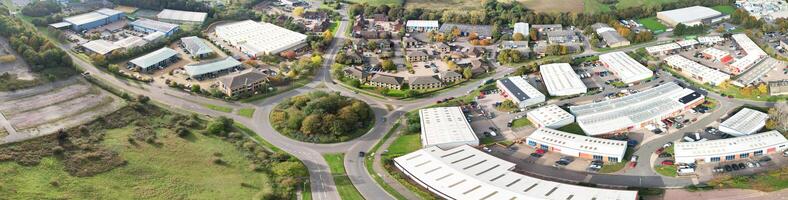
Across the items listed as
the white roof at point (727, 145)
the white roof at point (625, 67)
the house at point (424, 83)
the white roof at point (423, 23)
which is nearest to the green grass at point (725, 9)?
the white roof at point (625, 67)

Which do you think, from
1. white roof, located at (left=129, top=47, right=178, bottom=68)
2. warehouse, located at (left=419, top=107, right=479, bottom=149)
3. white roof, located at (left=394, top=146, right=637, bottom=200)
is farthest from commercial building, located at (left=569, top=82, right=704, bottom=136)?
white roof, located at (left=129, top=47, right=178, bottom=68)

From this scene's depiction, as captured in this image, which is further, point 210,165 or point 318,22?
point 318,22

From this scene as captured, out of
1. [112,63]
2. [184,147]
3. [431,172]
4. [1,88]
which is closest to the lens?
[431,172]

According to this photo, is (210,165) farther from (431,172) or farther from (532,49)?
(532,49)

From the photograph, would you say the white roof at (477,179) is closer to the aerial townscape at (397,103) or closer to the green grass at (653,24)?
the aerial townscape at (397,103)

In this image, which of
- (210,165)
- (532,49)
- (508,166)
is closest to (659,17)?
(532,49)
